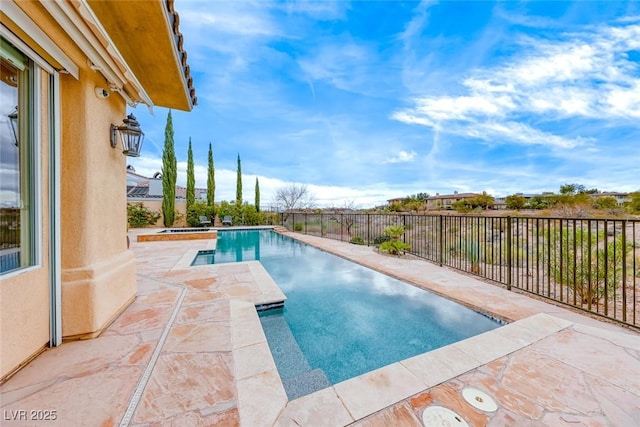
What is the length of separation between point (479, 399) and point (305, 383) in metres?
1.28

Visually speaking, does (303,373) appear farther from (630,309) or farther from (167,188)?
(167,188)

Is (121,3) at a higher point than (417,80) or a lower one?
lower

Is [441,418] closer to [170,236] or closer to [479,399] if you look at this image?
[479,399]

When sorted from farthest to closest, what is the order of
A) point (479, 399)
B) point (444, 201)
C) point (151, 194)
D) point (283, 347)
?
point (444, 201) < point (151, 194) < point (283, 347) < point (479, 399)

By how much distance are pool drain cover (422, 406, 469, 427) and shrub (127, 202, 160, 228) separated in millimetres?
17872

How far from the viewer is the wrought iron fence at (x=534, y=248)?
118 inches

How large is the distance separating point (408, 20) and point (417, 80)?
2.07 m

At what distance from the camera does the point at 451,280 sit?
4.32m

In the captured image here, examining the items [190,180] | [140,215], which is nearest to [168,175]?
[190,180]

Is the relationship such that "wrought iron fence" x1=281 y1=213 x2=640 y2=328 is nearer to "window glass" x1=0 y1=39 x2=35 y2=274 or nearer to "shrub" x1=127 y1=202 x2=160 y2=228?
"window glass" x1=0 y1=39 x2=35 y2=274

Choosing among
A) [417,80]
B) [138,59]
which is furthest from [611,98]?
[138,59]

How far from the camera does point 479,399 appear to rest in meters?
1.58

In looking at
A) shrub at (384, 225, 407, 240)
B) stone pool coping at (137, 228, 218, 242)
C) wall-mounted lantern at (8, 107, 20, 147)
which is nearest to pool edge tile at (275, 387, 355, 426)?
wall-mounted lantern at (8, 107, 20, 147)

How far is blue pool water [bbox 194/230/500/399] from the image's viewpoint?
7.50 feet
